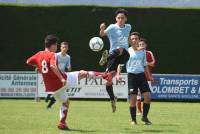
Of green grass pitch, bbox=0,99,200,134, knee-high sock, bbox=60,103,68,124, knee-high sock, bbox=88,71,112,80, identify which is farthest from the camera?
knee-high sock, bbox=88,71,112,80

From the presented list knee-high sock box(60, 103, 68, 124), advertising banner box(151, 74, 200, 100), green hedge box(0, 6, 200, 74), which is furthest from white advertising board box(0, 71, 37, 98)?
knee-high sock box(60, 103, 68, 124)

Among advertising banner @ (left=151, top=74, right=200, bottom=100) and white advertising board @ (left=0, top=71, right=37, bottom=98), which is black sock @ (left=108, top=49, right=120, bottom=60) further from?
advertising banner @ (left=151, top=74, right=200, bottom=100)

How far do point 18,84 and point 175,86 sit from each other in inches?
255

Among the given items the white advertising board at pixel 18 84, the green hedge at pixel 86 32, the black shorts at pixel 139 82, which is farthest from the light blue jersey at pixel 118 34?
the green hedge at pixel 86 32

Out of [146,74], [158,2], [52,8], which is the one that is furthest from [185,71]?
[146,74]

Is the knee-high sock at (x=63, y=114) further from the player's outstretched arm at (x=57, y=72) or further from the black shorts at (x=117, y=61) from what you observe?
the black shorts at (x=117, y=61)

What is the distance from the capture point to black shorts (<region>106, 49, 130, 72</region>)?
14.7m

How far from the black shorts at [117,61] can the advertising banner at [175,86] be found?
11301 mm

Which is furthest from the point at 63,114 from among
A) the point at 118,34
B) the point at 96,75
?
the point at 118,34

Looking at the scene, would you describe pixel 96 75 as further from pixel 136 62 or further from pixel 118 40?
pixel 118 40

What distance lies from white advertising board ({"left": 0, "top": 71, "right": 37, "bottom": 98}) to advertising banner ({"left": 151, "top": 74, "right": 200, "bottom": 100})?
4938 mm

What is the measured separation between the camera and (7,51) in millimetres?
28297

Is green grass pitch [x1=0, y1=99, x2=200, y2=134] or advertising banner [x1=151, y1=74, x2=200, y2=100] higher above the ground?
advertising banner [x1=151, y1=74, x2=200, y2=100]

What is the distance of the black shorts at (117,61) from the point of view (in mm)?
14664
